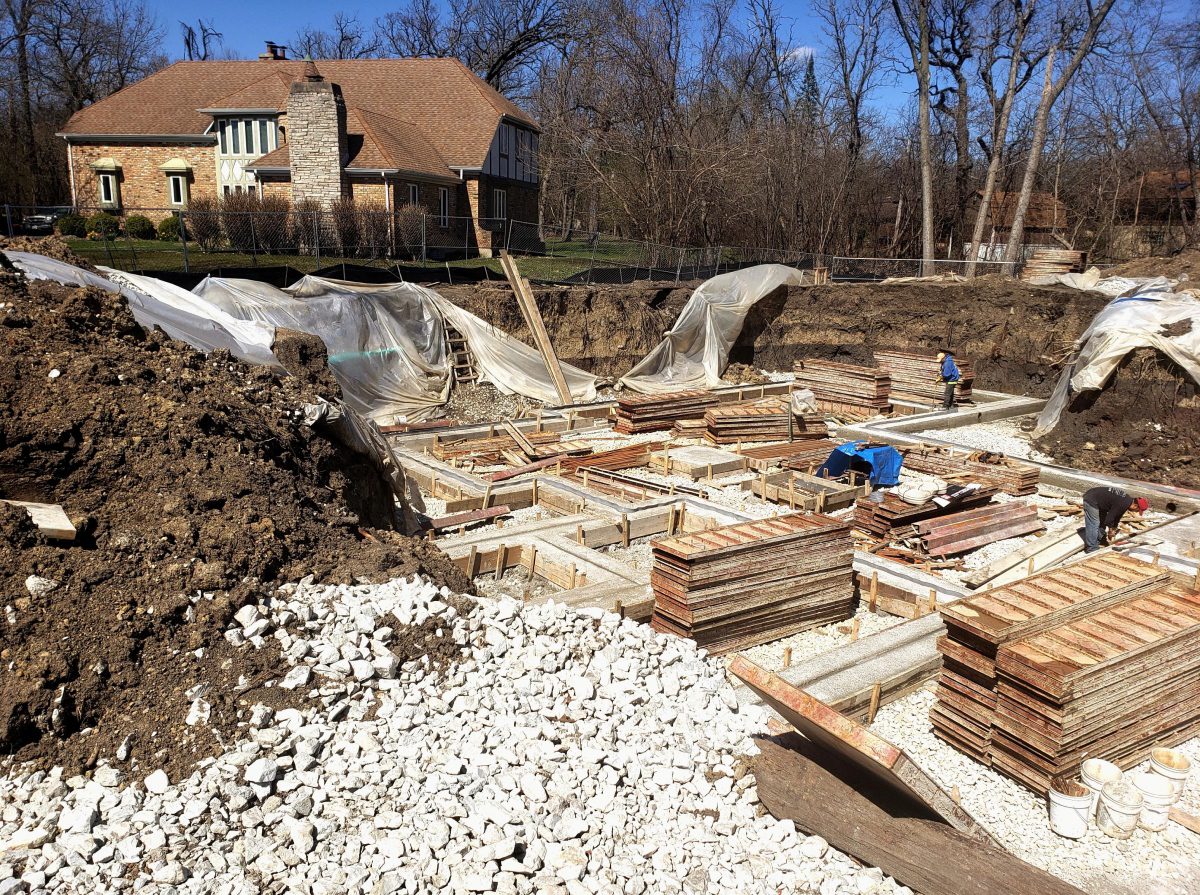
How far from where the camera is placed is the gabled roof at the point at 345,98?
102 feet

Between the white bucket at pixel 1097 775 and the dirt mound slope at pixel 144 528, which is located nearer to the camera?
the dirt mound slope at pixel 144 528

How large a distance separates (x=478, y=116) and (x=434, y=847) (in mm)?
31421

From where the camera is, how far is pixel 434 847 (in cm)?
443

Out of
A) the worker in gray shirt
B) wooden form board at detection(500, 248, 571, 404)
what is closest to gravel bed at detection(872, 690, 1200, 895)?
the worker in gray shirt

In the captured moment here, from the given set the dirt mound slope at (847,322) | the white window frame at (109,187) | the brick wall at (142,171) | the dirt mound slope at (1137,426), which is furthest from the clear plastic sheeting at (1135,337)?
the white window frame at (109,187)

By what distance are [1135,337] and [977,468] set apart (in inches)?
162

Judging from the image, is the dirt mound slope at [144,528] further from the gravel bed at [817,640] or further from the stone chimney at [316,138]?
the stone chimney at [316,138]

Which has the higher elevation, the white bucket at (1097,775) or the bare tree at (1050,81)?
the bare tree at (1050,81)

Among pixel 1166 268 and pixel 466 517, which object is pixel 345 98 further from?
pixel 466 517

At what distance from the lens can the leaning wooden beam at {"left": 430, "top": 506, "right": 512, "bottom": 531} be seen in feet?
32.9

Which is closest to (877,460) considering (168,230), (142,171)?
(168,230)

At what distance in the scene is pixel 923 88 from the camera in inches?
1145

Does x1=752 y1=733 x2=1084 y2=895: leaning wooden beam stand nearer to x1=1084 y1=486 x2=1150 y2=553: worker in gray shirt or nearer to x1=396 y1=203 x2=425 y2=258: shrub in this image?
x1=1084 y1=486 x2=1150 y2=553: worker in gray shirt

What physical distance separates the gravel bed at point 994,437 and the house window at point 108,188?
98.3ft
